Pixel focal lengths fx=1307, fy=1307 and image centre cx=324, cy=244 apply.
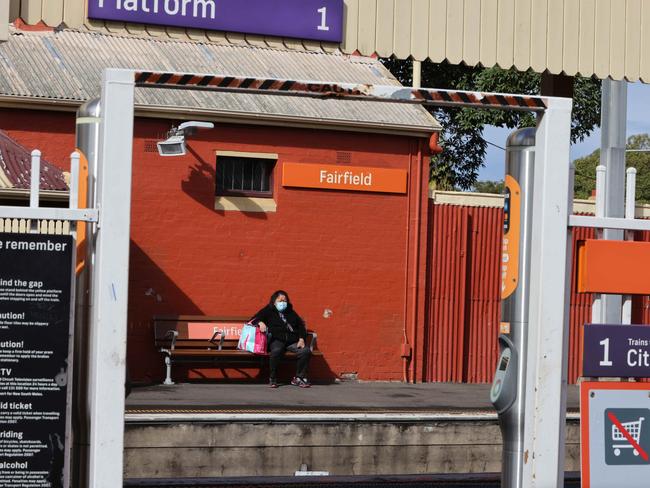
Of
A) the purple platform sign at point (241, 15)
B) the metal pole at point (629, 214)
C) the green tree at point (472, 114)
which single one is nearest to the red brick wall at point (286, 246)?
the green tree at point (472, 114)

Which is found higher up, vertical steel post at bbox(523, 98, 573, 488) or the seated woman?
Result: vertical steel post at bbox(523, 98, 573, 488)

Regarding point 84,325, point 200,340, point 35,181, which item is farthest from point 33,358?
point 200,340

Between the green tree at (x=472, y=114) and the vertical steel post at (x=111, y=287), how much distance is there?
21619mm

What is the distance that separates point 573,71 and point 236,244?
11837mm

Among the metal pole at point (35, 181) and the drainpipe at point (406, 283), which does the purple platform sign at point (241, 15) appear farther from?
the drainpipe at point (406, 283)

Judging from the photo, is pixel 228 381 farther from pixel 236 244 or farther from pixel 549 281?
pixel 549 281

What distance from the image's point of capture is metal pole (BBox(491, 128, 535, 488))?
7.36 metres

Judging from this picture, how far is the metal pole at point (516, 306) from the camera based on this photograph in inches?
290

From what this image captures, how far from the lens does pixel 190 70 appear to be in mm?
20719

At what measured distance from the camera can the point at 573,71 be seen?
8367 millimetres

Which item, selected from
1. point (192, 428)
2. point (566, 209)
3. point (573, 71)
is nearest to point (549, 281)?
point (566, 209)

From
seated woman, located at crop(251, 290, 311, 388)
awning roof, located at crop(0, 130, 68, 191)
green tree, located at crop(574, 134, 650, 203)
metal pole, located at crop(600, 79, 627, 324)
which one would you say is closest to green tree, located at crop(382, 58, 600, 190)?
seated woman, located at crop(251, 290, 311, 388)

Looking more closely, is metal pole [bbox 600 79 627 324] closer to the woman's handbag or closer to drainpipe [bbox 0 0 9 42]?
drainpipe [bbox 0 0 9 42]

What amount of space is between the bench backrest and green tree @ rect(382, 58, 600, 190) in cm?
1080
